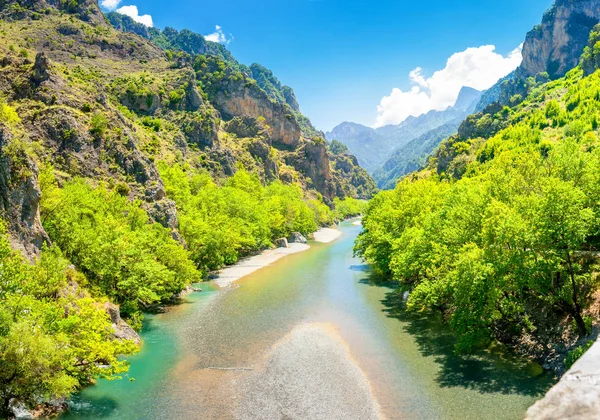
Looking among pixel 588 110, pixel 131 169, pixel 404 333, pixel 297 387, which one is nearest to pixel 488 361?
pixel 404 333

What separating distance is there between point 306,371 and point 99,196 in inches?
1447

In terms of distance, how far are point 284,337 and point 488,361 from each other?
16.5 m

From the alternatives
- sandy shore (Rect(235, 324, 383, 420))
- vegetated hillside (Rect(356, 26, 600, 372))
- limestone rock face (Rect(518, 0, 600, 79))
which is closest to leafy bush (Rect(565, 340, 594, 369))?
vegetated hillside (Rect(356, 26, 600, 372))

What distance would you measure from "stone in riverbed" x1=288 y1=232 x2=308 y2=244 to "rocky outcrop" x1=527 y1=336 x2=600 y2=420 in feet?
321

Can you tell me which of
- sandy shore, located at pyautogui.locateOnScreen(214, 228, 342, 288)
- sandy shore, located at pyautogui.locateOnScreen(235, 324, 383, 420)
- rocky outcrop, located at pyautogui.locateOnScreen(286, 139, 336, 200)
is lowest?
sandy shore, located at pyautogui.locateOnScreen(235, 324, 383, 420)

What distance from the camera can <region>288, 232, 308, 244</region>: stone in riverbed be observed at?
10239cm

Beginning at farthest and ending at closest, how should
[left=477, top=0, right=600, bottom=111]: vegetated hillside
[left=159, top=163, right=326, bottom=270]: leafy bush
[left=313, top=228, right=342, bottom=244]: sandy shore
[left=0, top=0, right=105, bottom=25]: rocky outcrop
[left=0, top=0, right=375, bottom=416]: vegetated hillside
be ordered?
[left=477, top=0, right=600, bottom=111]: vegetated hillside, [left=0, top=0, right=105, bottom=25]: rocky outcrop, [left=313, top=228, right=342, bottom=244]: sandy shore, [left=159, top=163, right=326, bottom=270]: leafy bush, [left=0, top=0, right=375, bottom=416]: vegetated hillside

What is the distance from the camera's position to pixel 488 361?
29016mm

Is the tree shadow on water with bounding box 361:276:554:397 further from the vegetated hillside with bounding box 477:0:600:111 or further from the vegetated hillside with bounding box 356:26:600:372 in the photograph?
the vegetated hillside with bounding box 477:0:600:111

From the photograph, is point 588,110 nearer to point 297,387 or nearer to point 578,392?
point 297,387

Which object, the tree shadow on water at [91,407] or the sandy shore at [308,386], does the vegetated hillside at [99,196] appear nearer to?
the tree shadow on water at [91,407]

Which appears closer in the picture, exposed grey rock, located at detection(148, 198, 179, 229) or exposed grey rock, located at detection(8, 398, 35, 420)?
exposed grey rock, located at detection(8, 398, 35, 420)

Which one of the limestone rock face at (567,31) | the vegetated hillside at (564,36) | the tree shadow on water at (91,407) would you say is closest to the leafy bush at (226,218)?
the tree shadow on water at (91,407)

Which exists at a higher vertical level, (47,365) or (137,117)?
(137,117)
